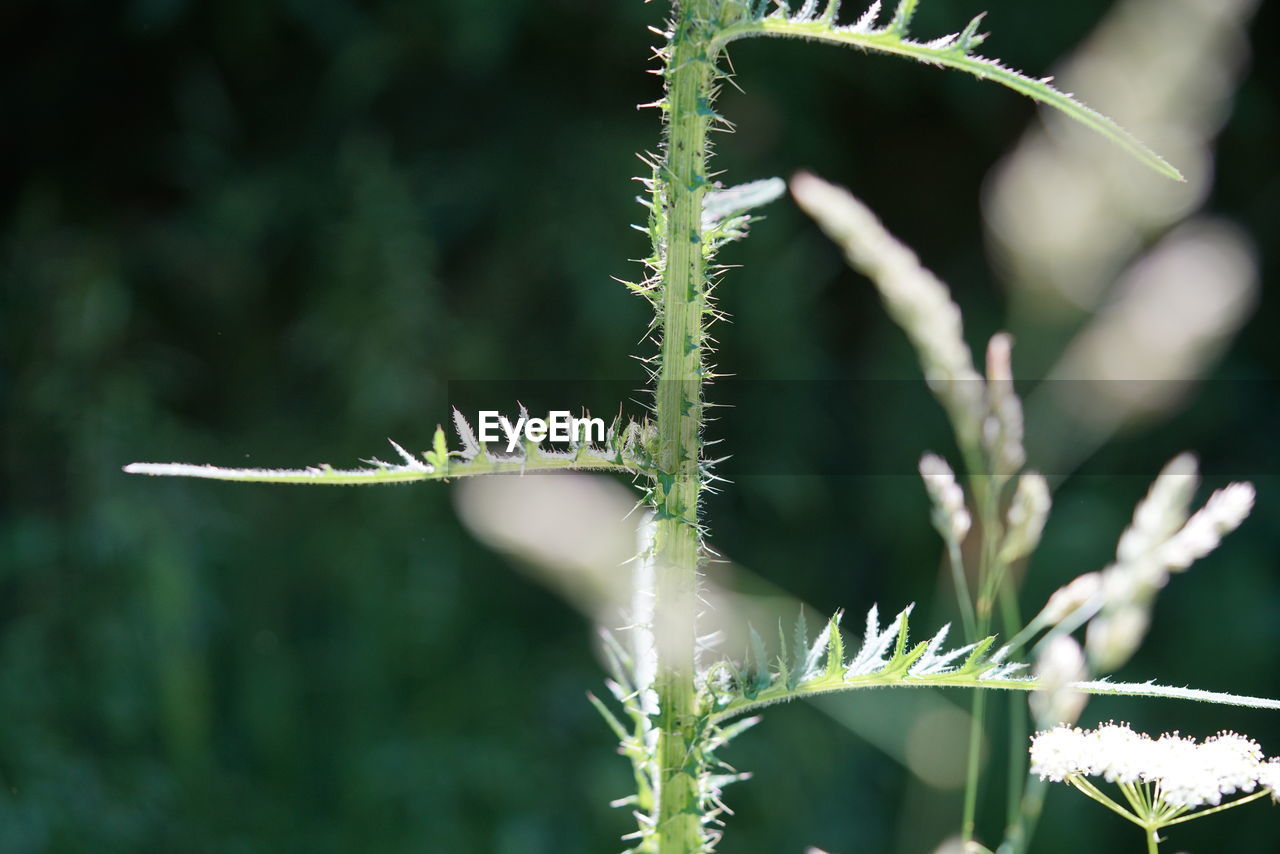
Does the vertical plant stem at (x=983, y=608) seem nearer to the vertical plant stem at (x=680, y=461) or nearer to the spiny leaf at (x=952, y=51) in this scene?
the vertical plant stem at (x=680, y=461)

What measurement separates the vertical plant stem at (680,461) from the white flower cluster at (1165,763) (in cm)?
14

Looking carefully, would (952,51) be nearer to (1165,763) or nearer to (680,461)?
(680,461)

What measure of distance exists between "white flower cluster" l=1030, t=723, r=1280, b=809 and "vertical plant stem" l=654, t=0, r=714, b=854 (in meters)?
0.14

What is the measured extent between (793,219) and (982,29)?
Answer: 0.41 m

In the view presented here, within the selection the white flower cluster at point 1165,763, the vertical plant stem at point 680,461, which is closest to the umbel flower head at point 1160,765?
the white flower cluster at point 1165,763

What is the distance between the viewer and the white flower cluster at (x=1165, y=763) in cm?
36

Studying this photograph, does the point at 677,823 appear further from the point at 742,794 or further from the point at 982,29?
the point at 982,29

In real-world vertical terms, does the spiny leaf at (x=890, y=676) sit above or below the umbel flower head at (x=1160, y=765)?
above

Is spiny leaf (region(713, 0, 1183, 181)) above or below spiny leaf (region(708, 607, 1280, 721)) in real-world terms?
above

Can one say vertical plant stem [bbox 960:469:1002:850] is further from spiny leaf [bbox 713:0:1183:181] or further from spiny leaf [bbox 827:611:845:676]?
spiny leaf [bbox 713:0:1183:181]

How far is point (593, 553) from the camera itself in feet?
1.82

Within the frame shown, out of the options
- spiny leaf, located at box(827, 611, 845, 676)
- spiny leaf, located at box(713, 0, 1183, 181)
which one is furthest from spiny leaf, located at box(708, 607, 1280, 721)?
spiny leaf, located at box(713, 0, 1183, 181)

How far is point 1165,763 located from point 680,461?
8.3 inches

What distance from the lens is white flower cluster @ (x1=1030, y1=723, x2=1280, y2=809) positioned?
364 mm
